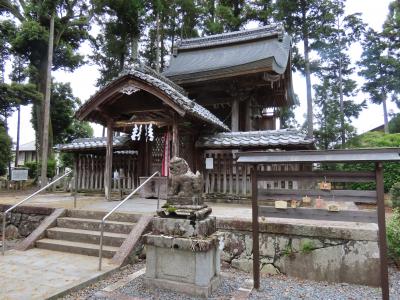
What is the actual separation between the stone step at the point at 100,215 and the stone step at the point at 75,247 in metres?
0.82

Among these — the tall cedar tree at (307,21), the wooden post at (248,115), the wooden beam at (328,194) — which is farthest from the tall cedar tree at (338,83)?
the wooden beam at (328,194)

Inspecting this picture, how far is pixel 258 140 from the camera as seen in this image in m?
9.41

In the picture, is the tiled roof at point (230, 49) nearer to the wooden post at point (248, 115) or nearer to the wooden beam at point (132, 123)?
the wooden post at point (248, 115)

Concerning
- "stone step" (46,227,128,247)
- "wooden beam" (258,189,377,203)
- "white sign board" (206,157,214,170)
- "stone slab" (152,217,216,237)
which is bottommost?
"stone step" (46,227,128,247)

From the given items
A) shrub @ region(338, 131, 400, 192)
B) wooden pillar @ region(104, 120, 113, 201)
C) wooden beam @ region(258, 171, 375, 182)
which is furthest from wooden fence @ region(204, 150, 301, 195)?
wooden beam @ region(258, 171, 375, 182)

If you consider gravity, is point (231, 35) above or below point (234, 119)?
above

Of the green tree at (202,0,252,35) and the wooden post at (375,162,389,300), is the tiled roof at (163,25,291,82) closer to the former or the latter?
the green tree at (202,0,252,35)

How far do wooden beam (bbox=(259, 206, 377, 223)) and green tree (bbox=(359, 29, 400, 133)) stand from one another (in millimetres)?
23613

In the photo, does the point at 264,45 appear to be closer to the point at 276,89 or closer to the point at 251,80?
the point at 276,89

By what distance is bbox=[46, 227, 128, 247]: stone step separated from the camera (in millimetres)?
5828

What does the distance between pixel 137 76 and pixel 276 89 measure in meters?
7.95

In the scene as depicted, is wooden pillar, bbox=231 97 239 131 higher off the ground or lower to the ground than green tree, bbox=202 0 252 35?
lower

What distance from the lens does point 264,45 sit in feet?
55.3

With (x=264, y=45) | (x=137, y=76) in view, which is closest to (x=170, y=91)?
(x=137, y=76)
